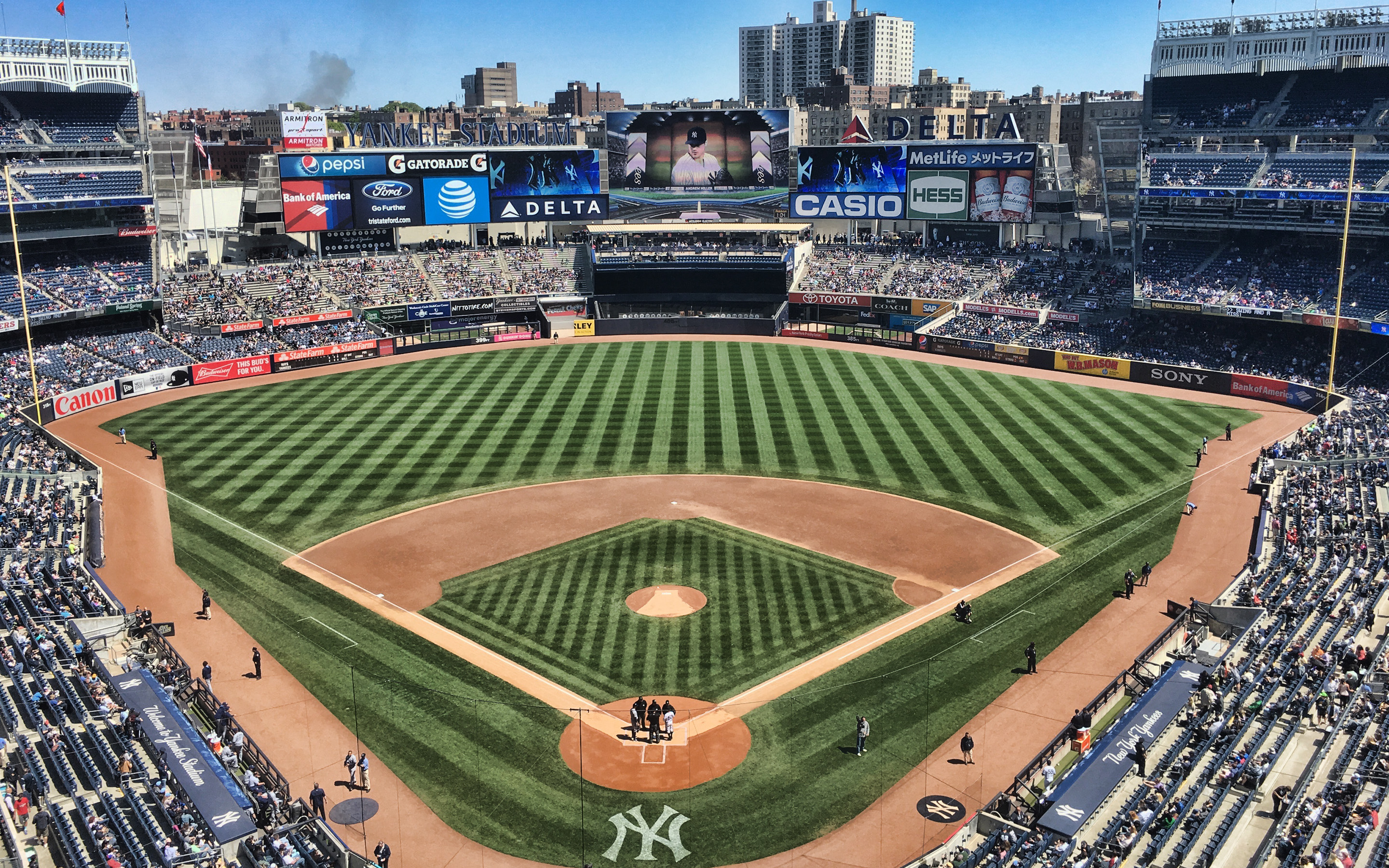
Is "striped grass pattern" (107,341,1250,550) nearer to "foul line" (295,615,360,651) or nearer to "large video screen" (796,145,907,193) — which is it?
"foul line" (295,615,360,651)

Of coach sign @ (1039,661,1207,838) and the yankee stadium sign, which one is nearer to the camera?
coach sign @ (1039,661,1207,838)

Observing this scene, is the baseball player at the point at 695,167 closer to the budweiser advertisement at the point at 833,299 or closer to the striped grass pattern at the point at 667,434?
the budweiser advertisement at the point at 833,299

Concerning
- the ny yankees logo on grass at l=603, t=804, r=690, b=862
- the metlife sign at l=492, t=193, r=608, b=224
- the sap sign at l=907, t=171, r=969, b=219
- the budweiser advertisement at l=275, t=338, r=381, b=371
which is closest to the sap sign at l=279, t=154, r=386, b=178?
the metlife sign at l=492, t=193, r=608, b=224

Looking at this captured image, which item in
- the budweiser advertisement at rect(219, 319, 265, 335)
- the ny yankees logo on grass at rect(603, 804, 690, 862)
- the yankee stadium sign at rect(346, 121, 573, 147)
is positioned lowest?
the ny yankees logo on grass at rect(603, 804, 690, 862)

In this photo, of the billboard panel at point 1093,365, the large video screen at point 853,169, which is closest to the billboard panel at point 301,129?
the large video screen at point 853,169

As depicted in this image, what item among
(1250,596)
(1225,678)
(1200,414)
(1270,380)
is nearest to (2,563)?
(1225,678)

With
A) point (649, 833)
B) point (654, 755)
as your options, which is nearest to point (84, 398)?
point (654, 755)
